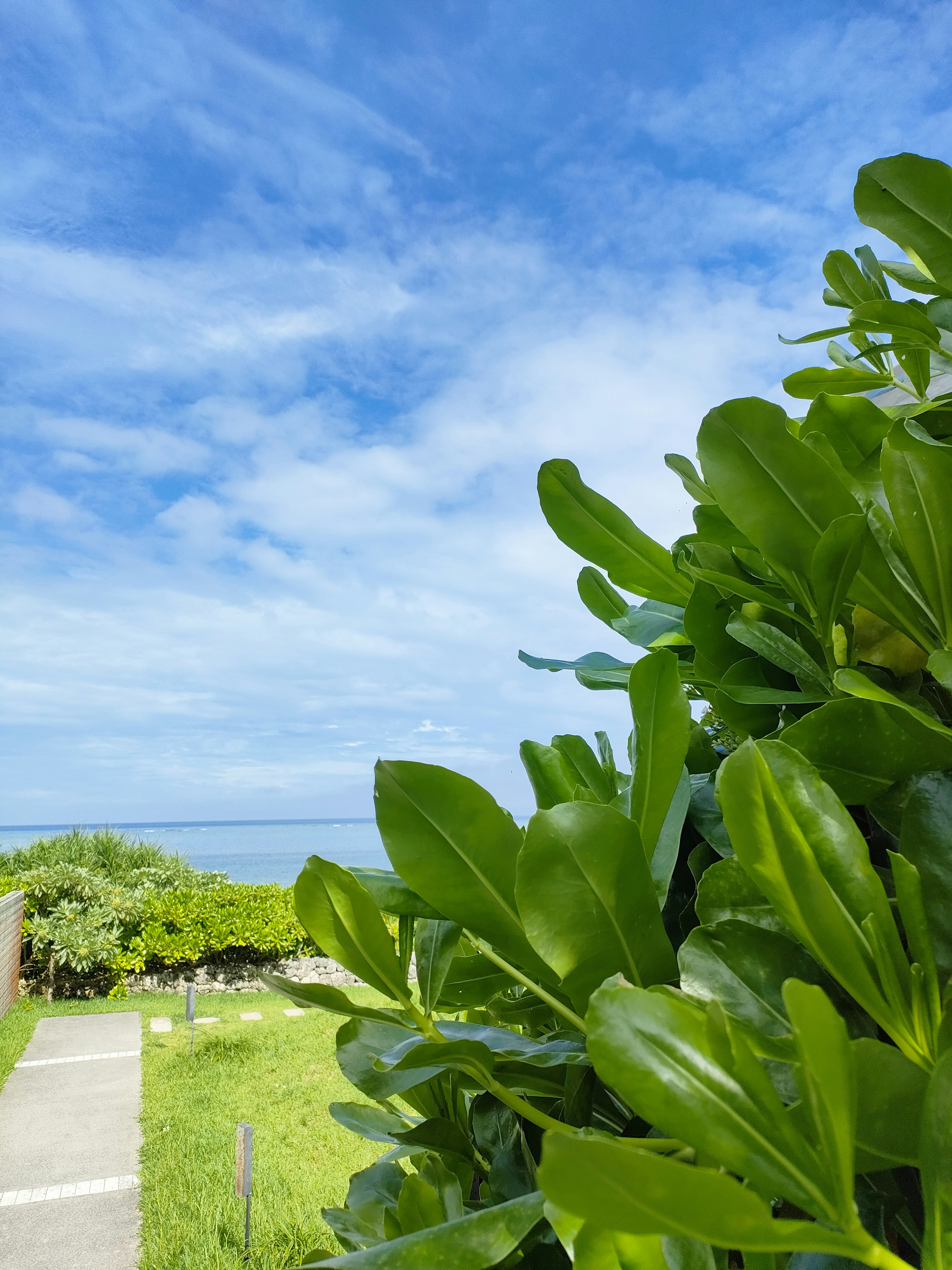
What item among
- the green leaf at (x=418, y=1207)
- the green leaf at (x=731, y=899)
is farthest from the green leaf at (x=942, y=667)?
the green leaf at (x=418, y=1207)

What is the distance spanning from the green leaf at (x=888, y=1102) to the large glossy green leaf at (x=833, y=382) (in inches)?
18.3

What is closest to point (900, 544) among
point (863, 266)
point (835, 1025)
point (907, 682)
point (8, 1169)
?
point (907, 682)

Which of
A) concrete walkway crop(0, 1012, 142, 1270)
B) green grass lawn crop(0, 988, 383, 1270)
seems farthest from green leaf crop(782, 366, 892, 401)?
concrete walkway crop(0, 1012, 142, 1270)

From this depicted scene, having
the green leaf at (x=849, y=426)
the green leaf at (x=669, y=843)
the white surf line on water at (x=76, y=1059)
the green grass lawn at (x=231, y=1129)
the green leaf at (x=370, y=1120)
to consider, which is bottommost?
the green grass lawn at (x=231, y=1129)

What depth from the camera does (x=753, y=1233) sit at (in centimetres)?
19

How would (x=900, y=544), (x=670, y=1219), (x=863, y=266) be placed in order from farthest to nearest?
1. (x=863, y=266)
2. (x=900, y=544)
3. (x=670, y=1219)

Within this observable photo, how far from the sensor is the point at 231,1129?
6.02 meters

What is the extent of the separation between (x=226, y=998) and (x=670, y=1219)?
10.8m

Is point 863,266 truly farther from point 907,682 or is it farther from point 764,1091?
point 764,1091

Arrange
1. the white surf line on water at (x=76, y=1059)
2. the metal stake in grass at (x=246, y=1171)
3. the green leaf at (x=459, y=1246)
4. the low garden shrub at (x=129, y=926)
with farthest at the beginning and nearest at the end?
the low garden shrub at (x=129, y=926) < the white surf line on water at (x=76, y=1059) < the metal stake in grass at (x=246, y=1171) < the green leaf at (x=459, y=1246)

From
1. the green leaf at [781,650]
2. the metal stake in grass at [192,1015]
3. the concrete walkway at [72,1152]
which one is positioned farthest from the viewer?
the metal stake in grass at [192,1015]

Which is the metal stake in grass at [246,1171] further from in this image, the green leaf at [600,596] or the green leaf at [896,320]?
the green leaf at [896,320]

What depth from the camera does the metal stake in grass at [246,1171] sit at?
13.5ft

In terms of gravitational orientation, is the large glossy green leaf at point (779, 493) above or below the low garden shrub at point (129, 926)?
above
